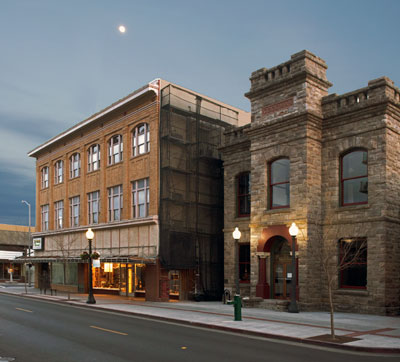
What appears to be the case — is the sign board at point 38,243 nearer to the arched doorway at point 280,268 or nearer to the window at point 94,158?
the window at point 94,158

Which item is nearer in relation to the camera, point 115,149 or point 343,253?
point 343,253

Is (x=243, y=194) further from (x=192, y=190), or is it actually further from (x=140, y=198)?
(x=140, y=198)

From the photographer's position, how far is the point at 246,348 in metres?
13.4

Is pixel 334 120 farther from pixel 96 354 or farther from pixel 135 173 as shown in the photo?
pixel 96 354

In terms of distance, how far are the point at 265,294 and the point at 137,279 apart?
1219 cm

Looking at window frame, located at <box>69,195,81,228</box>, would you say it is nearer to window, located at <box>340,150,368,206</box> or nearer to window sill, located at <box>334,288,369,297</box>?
window, located at <box>340,150,368,206</box>

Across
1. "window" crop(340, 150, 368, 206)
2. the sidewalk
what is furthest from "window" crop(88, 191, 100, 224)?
"window" crop(340, 150, 368, 206)

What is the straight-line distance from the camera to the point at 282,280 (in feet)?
83.1

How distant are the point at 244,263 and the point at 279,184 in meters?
6.26

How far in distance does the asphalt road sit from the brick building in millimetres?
12085

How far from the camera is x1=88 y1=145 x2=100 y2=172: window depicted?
37.9 m

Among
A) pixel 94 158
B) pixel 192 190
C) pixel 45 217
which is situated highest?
pixel 94 158

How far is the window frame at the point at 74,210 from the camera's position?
4025cm

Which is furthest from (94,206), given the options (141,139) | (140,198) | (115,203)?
(141,139)
